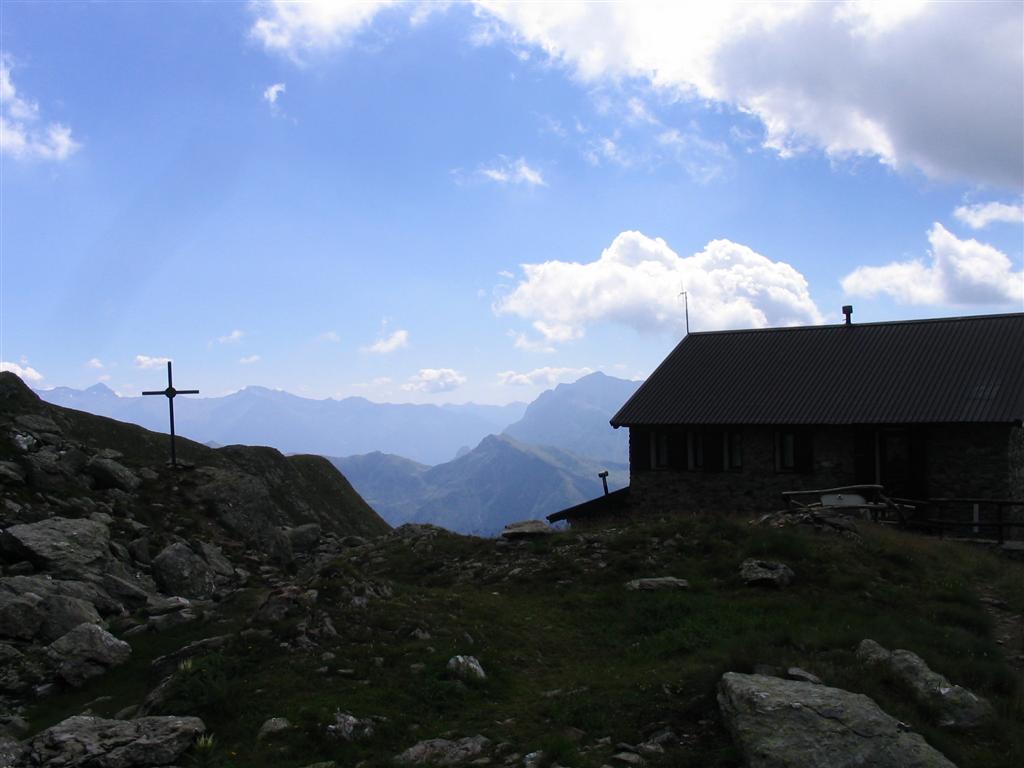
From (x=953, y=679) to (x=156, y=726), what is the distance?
9.56 m

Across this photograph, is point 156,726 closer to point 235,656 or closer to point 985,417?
point 235,656

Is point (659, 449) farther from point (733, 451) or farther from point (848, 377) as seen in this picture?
point (848, 377)

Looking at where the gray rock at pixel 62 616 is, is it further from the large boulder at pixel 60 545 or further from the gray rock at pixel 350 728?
the gray rock at pixel 350 728

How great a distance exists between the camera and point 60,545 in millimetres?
15266

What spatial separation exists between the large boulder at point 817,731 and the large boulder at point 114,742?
19.2 feet

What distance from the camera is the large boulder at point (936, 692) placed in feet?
28.0

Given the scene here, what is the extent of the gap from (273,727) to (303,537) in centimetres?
1564

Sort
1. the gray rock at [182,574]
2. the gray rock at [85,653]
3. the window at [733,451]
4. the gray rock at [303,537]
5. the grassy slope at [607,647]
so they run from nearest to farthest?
1. the grassy slope at [607,647]
2. the gray rock at [85,653]
3. the gray rock at [182,574]
4. the gray rock at [303,537]
5. the window at [733,451]

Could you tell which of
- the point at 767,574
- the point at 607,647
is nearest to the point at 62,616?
the point at 607,647

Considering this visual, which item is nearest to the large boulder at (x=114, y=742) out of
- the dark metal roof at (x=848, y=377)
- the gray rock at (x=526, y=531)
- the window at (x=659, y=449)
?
the gray rock at (x=526, y=531)

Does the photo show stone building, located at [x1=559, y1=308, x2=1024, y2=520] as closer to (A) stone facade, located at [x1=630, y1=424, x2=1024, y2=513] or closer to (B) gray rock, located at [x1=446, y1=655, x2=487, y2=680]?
(A) stone facade, located at [x1=630, y1=424, x2=1024, y2=513]

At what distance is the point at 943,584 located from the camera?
48.7ft

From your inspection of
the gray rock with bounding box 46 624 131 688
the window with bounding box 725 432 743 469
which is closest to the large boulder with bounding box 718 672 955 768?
the gray rock with bounding box 46 624 131 688

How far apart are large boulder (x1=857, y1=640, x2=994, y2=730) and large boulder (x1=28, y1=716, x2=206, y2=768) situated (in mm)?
8094
